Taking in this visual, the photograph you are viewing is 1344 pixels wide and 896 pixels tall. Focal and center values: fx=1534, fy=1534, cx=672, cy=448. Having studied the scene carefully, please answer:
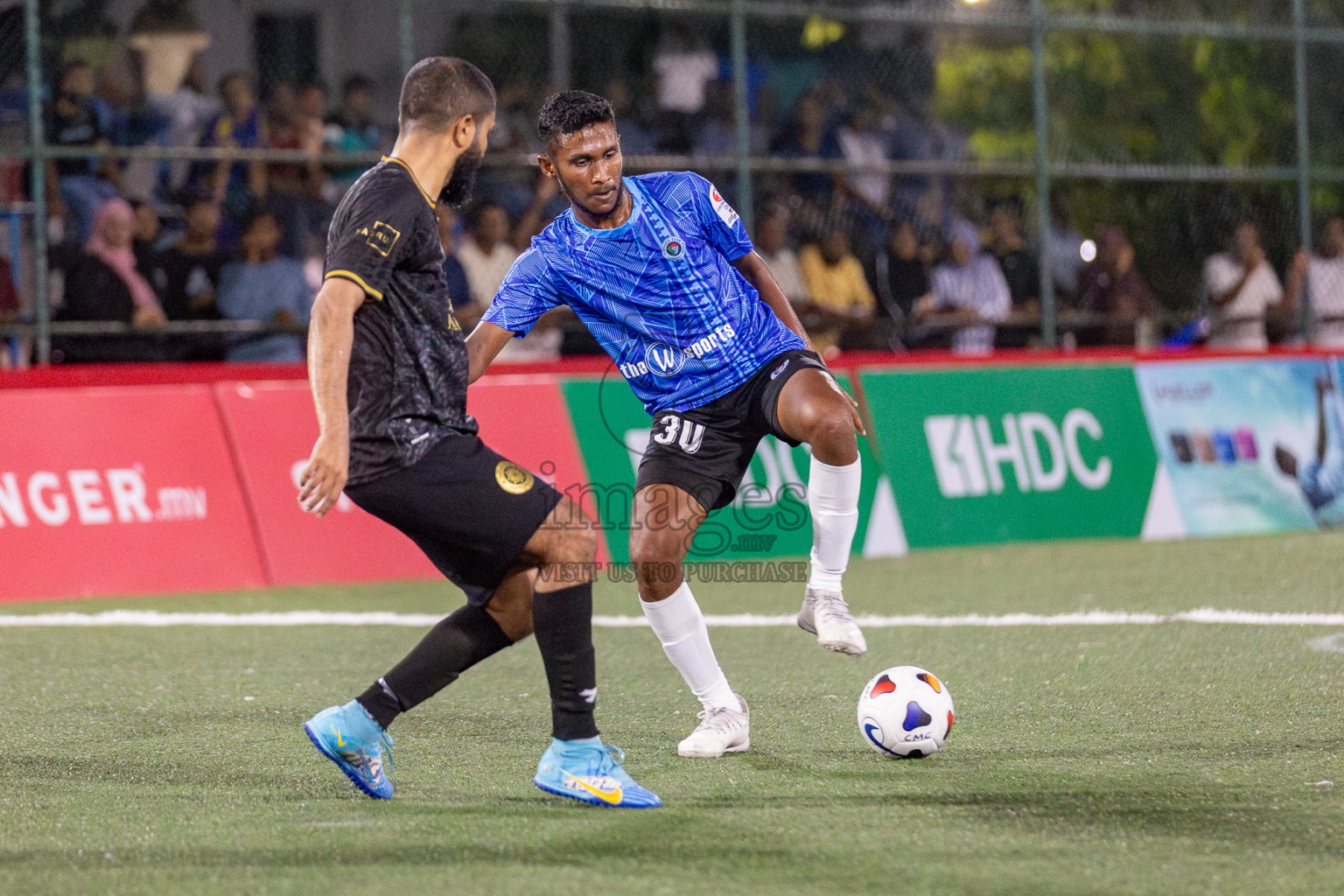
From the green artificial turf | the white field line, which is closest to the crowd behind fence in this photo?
the white field line

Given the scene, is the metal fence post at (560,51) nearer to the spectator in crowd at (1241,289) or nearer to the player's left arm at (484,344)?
the spectator in crowd at (1241,289)

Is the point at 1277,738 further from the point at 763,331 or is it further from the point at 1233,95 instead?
the point at 1233,95

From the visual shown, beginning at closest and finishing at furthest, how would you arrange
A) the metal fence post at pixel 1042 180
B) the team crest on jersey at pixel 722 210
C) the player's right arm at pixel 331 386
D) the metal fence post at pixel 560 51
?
1. the player's right arm at pixel 331 386
2. the team crest on jersey at pixel 722 210
3. the metal fence post at pixel 560 51
4. the metal fence post at pixel 1042 180

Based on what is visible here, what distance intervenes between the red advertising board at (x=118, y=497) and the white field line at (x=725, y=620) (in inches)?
20.6

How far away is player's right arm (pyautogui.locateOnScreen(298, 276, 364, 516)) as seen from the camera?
3.72 meters

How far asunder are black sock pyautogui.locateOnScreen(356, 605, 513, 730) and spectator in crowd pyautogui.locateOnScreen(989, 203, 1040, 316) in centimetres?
973

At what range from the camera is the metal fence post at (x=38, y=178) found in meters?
10.2

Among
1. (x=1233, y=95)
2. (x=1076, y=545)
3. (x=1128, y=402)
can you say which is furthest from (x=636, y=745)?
(x=1233, y=95)

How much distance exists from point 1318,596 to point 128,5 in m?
8.83

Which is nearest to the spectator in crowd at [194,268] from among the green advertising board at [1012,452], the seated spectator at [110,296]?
the seated spectator at [110,296]

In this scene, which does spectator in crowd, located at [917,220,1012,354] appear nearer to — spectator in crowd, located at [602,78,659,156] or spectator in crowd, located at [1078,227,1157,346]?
spectator in crowd, located at [1078,227,1157,346]

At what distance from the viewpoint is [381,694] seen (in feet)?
13.6

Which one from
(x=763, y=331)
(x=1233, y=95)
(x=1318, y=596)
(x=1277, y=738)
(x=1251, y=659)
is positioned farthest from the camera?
(x=1233, y=95)

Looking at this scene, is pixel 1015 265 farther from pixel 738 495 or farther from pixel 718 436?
pixel 718 436
